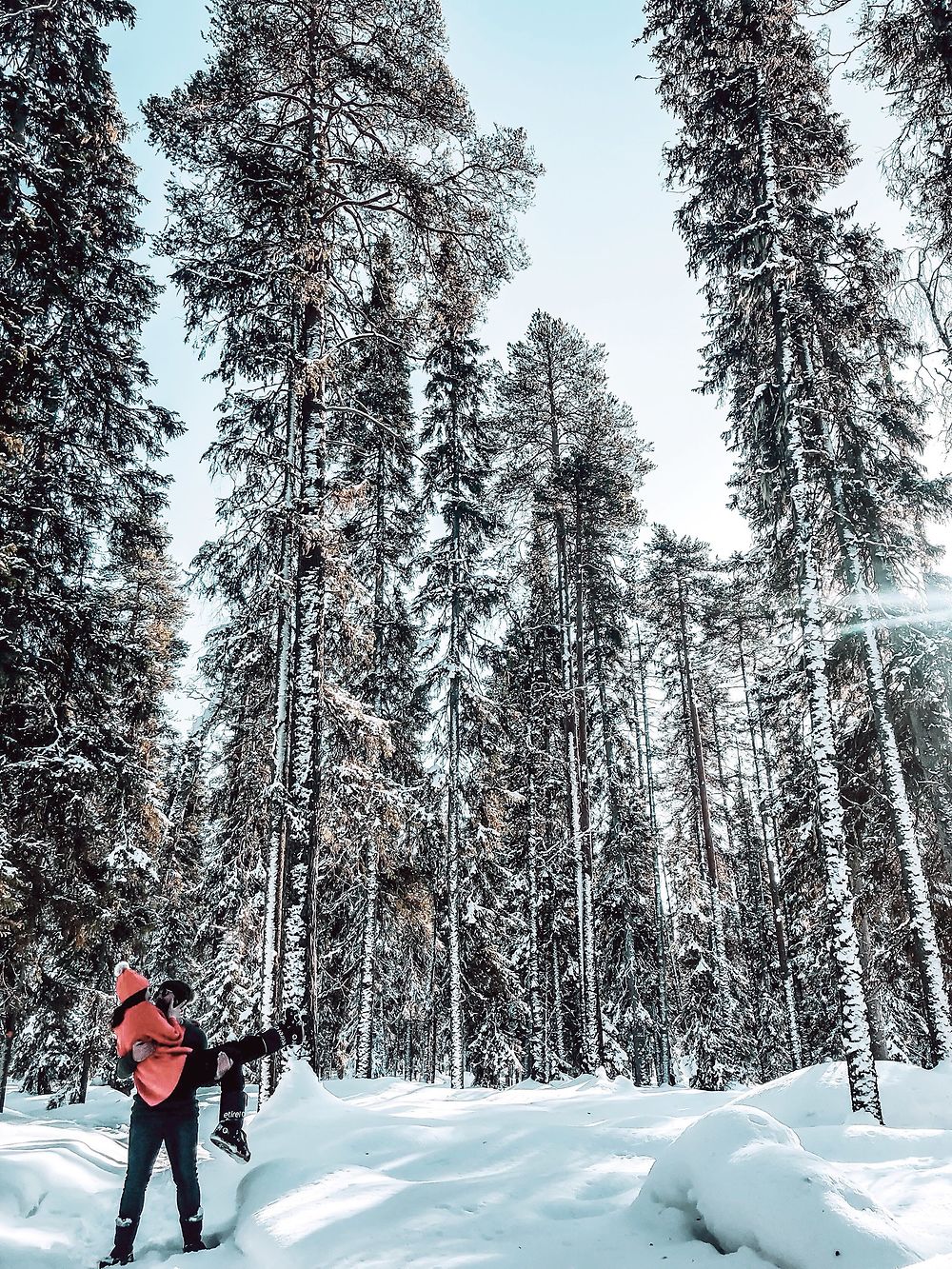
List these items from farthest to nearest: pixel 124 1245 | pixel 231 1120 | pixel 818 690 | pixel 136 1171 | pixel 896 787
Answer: pixel 896 787, pixel 818 690, pixel 231 1120, pixel 136 1171, pixel 124 1245

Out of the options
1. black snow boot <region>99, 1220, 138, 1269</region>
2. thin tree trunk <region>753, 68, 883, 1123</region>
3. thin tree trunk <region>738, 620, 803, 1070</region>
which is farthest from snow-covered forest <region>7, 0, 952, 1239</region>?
black snow boot <region>99, 1220, 138, 1269</region>

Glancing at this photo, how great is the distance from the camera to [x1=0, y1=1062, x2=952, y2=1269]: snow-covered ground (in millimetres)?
3502

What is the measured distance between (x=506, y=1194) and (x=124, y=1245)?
2366 mm

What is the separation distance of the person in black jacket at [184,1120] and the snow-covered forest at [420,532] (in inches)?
122

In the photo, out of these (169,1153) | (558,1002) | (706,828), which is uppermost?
(706,828)

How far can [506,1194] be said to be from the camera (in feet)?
14.7

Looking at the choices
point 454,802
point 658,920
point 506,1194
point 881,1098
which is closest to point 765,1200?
point 506,1194

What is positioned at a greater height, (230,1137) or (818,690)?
(818,690)

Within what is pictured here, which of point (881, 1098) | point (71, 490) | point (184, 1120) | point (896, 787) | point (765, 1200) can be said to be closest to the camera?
point (765, 1200)

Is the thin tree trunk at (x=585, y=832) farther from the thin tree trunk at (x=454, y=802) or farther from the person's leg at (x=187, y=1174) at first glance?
the person's leg at (x=187, y=1174)

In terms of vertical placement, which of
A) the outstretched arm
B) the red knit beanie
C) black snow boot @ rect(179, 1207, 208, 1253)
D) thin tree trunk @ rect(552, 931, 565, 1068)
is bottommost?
thin tree trunk @ rect(552, 931, 565, 1068)

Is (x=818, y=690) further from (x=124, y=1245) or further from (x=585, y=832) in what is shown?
(x=124, y=1245)

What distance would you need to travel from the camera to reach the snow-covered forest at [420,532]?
9562 millimetres

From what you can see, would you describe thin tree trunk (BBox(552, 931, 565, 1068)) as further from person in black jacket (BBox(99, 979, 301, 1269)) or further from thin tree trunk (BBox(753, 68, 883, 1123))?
person in black jacket (BBox(99, 979, 301, 1269))
